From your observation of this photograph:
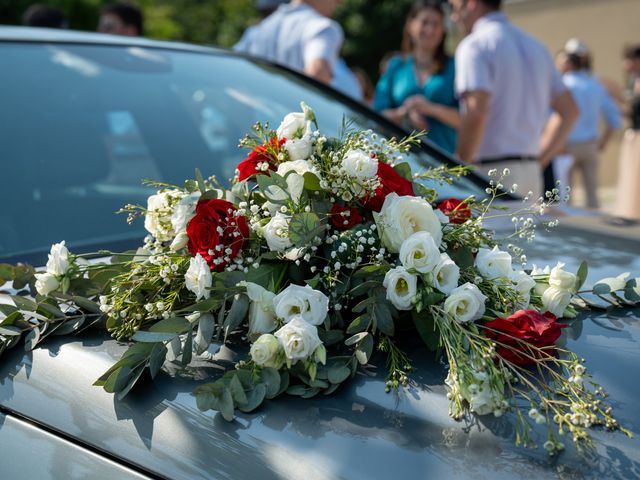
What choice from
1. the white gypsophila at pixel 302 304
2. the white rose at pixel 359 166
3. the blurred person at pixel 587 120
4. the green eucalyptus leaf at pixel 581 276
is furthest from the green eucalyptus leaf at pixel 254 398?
the blurred person at pixel 587 120

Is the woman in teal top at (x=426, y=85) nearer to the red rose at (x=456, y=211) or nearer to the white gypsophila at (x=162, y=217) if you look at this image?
the red rose at (x=456, y=211)

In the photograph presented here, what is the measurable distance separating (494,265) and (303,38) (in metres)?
3.23

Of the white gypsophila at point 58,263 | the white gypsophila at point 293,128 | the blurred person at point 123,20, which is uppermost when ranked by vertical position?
the white gypsophila at point 293,128

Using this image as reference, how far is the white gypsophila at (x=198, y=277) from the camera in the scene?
61.6 inches

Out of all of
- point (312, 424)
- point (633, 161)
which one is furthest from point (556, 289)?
point (633, 161)

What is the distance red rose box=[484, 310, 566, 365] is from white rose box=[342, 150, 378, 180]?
14.4 inches

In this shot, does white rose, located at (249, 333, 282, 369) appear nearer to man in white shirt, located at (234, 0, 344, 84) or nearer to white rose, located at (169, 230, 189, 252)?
white rose, located at (169, 230, 189, 252)

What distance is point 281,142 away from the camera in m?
1.78

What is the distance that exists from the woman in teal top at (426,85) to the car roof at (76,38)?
6.20ft

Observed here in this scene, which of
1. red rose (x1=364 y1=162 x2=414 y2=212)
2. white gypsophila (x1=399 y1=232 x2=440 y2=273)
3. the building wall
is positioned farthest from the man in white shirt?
the building wall

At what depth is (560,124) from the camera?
16.3 feet

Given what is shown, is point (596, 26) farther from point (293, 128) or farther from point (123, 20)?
point (293, 128)

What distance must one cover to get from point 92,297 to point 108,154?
1118 millimetres

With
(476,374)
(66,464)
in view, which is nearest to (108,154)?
(66,464)
